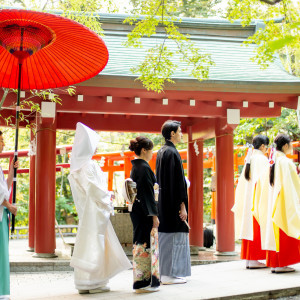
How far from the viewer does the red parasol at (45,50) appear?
14.4ft

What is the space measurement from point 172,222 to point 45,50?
2.30m

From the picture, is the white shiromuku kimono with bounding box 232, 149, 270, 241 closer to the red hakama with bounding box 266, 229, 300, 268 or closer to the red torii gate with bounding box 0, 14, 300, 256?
the red hakama with bounding box 266, 229, 300, 268

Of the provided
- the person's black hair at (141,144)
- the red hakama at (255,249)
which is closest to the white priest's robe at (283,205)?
the red hakama at (255,249)

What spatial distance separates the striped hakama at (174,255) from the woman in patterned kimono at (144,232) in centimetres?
34

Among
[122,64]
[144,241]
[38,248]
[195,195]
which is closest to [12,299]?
[144,241]

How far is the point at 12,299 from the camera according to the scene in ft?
15.5

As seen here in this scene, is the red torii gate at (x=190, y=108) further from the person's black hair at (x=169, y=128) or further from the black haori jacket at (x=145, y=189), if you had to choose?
the black haori jacket at (x=145, y=189)

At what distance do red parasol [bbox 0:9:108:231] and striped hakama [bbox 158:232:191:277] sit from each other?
1714mm

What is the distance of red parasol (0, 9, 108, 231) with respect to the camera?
4395 mm

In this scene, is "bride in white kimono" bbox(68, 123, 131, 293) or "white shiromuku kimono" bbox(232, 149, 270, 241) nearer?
"bride in white kimono" bbox(68, 123, 131, 293)

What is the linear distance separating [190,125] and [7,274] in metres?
6.78

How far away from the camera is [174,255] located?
5074mm

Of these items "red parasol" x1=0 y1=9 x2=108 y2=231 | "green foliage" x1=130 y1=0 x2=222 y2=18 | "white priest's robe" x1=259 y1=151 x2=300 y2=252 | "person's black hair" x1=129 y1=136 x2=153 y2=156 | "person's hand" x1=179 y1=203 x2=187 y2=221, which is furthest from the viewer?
"green foliage" x1=130 y1=0 x2=222 y2=18

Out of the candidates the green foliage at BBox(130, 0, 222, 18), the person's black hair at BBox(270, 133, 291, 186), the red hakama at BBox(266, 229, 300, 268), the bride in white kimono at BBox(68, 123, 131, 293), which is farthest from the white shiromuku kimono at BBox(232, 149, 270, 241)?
the green foliage at BBox(130, 0, 222, 18)
